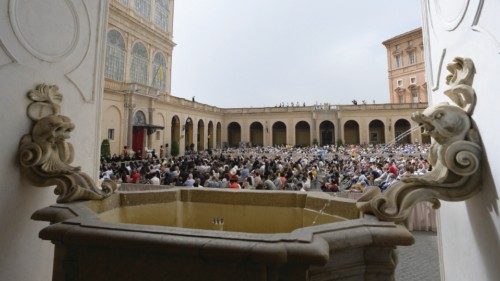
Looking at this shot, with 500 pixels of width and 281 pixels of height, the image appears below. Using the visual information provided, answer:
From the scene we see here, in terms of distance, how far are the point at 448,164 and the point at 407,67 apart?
5110 cm

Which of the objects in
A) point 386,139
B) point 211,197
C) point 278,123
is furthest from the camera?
point 278,123

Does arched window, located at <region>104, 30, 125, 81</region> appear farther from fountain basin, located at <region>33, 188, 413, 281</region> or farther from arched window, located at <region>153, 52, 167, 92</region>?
fountain basin, located at <region>33, 188, 413, 281</region>

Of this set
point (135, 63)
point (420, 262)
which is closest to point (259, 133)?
point (135, 63)

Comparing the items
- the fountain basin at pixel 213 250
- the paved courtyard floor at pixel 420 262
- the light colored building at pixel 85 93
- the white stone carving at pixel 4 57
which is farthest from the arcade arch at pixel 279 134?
the fountain basin at pixel 213 250

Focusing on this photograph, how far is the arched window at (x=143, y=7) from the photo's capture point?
29859mm

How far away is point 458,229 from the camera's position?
108 inches

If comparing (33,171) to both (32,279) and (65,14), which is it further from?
(65,14)

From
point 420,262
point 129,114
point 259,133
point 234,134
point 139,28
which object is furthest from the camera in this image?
point 259,133

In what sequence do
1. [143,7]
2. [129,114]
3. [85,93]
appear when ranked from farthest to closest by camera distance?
[143,7]
[129,114]
[85,93]

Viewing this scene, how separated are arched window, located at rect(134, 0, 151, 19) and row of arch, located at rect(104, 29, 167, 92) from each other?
3.27 meters

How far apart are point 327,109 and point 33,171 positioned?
41144mm

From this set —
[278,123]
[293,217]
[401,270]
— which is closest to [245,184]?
[401,270]

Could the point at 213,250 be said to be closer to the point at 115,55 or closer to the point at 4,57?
the point at 4,57

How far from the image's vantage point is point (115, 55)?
2653 centimetres
